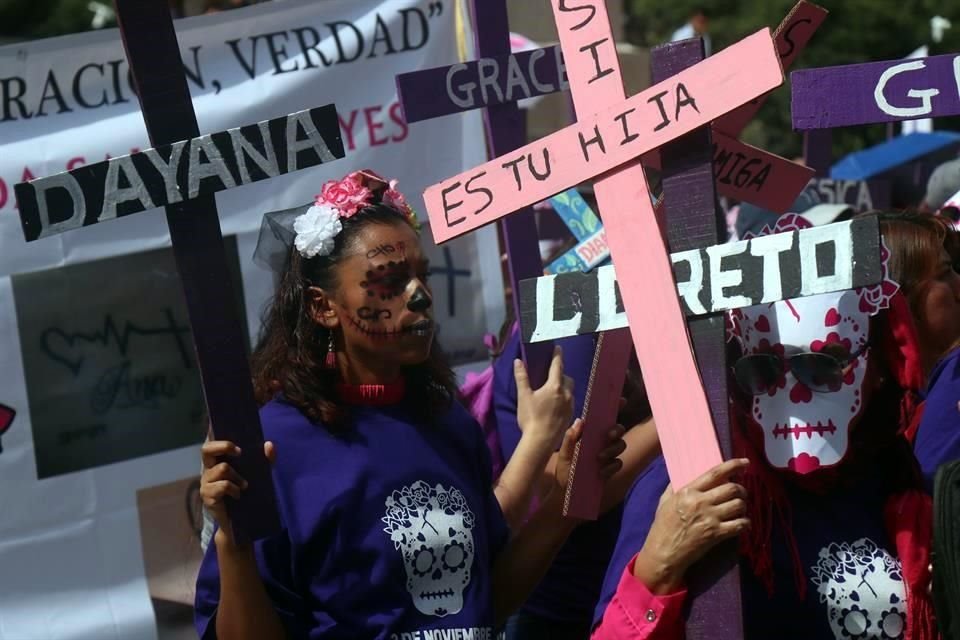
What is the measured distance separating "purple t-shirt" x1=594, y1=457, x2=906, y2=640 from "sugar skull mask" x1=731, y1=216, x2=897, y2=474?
125mm

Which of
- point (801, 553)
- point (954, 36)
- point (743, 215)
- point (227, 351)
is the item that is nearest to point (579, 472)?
point (801, 553)

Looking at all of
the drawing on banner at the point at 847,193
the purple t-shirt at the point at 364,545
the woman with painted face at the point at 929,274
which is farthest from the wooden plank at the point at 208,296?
the drawing on banner at the point at 847,193

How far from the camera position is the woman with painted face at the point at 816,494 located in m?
2.18

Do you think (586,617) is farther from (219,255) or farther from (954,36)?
(954,36)

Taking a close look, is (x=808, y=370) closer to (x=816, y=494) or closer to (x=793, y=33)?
(x=816, y=494)

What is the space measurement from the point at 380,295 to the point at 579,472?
468 mm

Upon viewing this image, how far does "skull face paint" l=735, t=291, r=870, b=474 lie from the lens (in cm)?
220

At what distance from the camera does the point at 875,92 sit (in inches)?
92.2

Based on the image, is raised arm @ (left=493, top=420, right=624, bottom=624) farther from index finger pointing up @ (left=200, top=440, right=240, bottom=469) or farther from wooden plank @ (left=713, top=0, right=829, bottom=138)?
wooden plank @ (left=713, top=0, right=829, bottom=138)

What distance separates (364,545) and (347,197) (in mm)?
639

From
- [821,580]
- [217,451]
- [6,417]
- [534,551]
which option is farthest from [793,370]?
[6,417]

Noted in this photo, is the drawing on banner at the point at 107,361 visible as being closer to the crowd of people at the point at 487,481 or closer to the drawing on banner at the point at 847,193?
the crowd of people at the point at 487,481

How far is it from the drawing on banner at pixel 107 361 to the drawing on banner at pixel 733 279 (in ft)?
7.52

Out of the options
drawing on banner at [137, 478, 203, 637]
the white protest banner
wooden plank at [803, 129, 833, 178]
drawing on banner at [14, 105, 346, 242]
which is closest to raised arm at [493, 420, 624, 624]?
drawing on banner at [14, 105, 346, 242]
